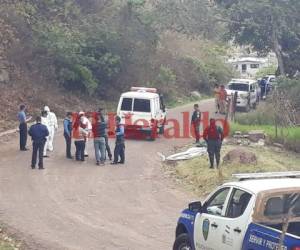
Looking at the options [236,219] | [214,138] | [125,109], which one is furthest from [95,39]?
[236,219]

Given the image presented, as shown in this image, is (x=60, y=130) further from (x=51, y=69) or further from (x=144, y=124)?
(x=51, y=69)

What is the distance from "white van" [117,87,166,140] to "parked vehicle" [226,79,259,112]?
1133 centimetres

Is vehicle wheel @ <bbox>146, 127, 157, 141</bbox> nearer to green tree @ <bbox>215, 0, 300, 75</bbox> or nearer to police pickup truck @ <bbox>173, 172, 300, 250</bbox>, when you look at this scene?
green tree @ <bbox>215, 0, 300, 75</bbox>

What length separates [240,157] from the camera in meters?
20.6

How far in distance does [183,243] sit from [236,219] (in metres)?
1.77

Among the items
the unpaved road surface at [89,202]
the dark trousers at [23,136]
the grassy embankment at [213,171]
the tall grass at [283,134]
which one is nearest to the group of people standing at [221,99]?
the tall grass at [283,134]

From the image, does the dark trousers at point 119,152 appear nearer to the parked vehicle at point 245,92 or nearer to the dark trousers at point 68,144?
the dark trousers at point 68,144

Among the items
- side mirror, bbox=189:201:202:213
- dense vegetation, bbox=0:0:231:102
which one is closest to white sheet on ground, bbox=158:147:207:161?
side mirror, bbox=189:201:202:213

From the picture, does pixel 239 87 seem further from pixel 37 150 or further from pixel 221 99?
pixel 37 150

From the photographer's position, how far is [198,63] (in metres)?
54.0

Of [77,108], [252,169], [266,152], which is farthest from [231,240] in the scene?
[77,108]

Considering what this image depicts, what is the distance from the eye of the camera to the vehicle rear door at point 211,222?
10.0m

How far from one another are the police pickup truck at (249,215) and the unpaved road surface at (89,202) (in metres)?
2.98

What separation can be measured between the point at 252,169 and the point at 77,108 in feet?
58.4
